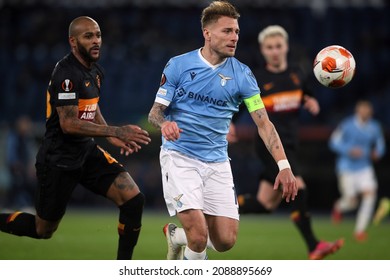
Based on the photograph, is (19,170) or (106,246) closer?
(106,246)

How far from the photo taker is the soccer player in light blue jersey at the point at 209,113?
6758 mm

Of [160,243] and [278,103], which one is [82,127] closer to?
[278,103]

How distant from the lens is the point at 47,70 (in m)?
20.3

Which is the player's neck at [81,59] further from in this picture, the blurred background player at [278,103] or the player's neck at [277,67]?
the player's neck at [277,67]

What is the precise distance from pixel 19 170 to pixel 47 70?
14.5 feet

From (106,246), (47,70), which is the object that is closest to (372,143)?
(106,246)

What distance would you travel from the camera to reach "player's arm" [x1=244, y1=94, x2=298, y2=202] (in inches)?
243

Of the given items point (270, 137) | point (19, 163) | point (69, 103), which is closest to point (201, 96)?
point (270, 137)

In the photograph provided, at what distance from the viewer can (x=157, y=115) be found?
657 cm

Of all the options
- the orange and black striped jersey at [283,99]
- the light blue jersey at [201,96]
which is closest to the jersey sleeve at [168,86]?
the light blue jersey at [201,96]

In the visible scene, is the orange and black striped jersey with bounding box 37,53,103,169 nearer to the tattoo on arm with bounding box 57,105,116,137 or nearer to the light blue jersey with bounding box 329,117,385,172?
the tattoo on arm with bounding box 57,105,116,137

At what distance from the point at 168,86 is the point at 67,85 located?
96 centimetres

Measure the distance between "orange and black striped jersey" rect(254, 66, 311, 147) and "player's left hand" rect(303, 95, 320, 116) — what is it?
0.07 meters

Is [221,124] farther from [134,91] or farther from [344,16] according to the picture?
[344,16]
